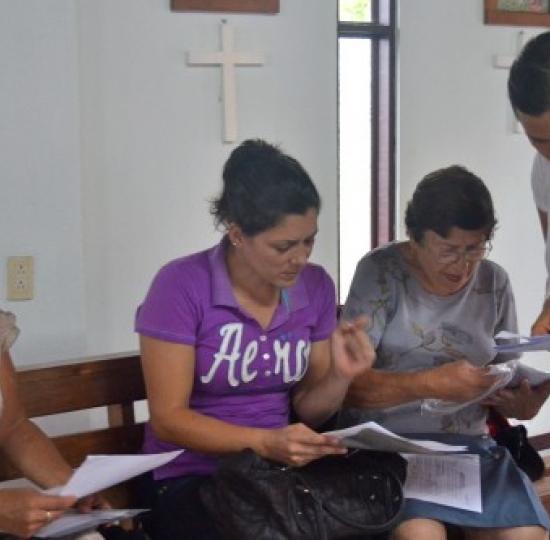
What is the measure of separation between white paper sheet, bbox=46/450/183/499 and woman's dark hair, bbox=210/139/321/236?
0.47m

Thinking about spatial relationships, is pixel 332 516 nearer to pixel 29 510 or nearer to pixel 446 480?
pixel 446 480

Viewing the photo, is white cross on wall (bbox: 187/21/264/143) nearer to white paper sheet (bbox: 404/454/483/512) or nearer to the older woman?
the older woman

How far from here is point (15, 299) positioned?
2324mm

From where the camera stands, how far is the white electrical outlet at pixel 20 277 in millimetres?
2299

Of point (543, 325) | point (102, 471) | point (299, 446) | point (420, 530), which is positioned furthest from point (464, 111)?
point (102, 471)

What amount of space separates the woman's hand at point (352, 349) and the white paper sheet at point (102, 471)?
391 millimetres

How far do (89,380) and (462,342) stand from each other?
80cm

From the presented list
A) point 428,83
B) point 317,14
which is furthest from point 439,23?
point 317,14

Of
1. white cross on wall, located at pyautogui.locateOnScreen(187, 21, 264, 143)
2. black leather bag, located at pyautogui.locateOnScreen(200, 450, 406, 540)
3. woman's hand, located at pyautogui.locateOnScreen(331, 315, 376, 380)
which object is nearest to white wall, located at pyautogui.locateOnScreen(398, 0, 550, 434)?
white cross on wall, located at pyautogui.locateOnScreen(187, 21, 264, 143)

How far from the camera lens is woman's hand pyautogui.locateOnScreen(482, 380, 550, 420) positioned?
1.93m

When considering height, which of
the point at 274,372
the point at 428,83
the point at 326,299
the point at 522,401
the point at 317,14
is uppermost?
the point at 317,14

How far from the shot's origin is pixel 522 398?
194cm

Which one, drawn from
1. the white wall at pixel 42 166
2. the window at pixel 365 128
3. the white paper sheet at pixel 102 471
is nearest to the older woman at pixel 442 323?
the white paper sheet at pixel 102 471

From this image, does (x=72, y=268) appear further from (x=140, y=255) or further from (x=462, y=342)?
(x=462, y=342)
